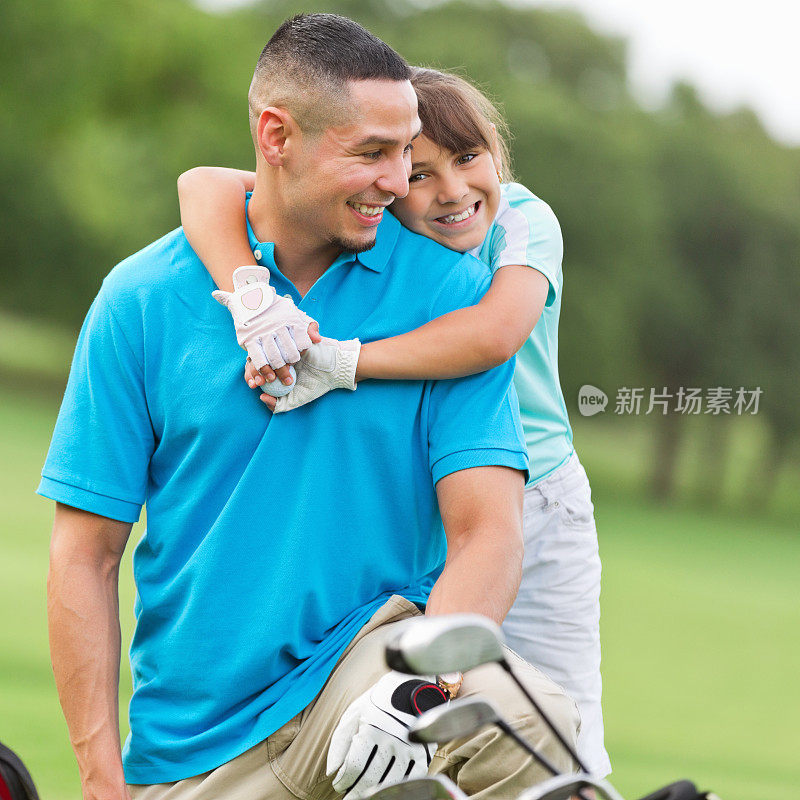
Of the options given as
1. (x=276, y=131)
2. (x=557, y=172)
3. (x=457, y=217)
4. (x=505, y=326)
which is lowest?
(x=557, y=172)

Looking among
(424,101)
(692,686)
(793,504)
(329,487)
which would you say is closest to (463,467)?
(329,487)

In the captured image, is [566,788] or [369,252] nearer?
[566,788]

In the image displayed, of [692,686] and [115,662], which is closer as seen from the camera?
[115,662]

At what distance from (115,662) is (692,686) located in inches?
231

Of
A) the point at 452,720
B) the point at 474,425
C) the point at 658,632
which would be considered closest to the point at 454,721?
the point at 452,720

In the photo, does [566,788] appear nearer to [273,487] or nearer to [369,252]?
[273,487]

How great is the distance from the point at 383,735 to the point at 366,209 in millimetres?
729

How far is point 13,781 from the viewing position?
48.6 inches

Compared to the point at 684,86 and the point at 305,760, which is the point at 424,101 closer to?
the point at 305,760

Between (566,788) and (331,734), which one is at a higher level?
(566,788)

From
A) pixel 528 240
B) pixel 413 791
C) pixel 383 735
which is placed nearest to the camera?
pixel 413 791

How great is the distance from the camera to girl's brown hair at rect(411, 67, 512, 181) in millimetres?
2023

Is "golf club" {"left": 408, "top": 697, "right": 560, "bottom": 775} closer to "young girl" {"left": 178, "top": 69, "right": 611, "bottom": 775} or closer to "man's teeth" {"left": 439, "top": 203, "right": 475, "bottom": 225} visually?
"young girl" {"left": 178, "top": 69, "right": 611, "bottom": 775}

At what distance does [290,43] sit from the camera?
70.2 inches
